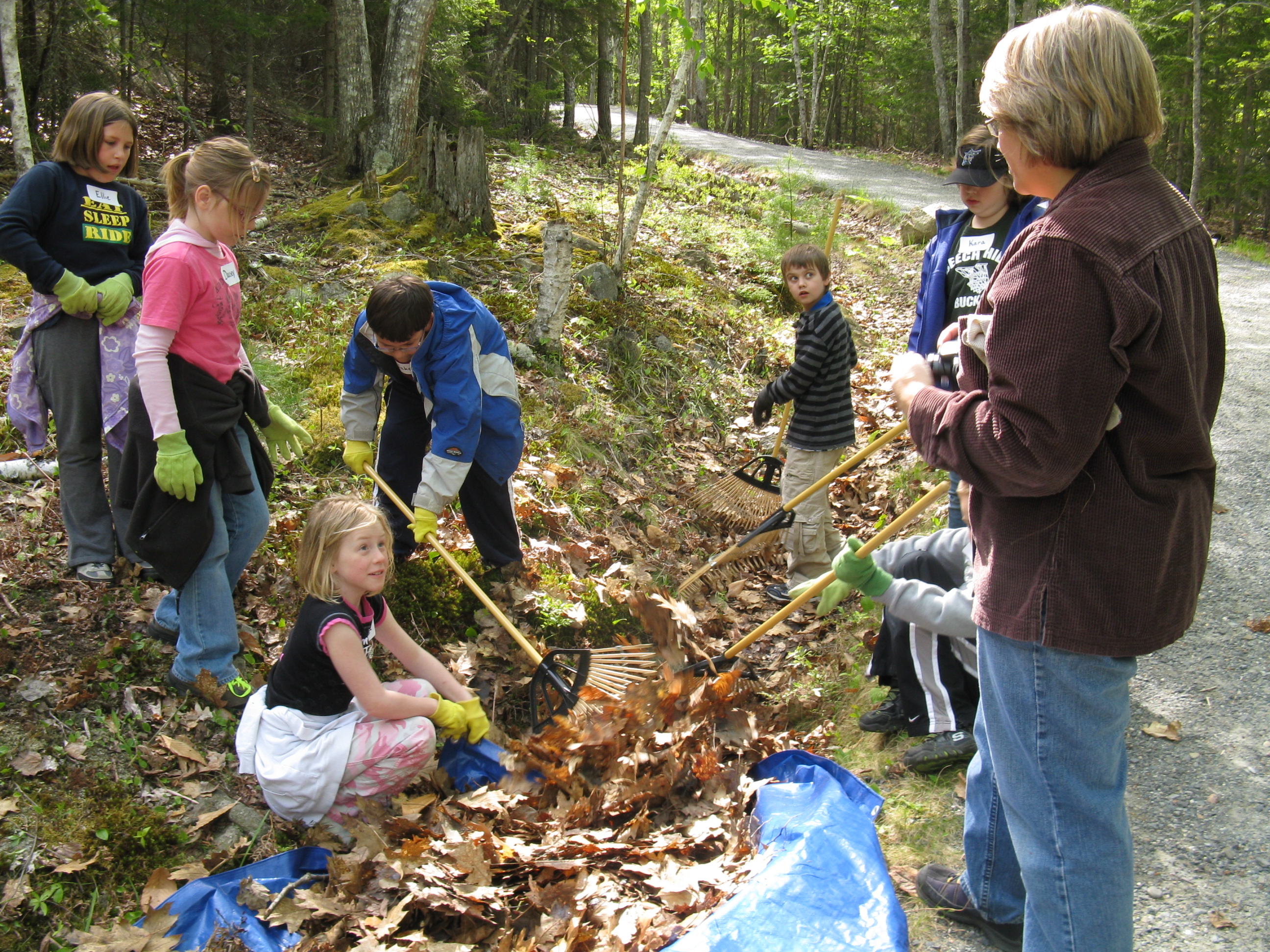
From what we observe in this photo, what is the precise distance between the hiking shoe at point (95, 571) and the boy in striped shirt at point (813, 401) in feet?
11.0

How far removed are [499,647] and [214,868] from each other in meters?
1.54

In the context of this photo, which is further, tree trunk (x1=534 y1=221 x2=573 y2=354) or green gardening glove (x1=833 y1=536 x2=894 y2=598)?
tree trunk (x1=534 y1=221 x2=573 y2=354)

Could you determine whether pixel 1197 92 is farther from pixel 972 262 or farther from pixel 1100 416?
pixel 1100 416

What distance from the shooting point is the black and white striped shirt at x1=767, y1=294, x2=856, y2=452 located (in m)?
4.62

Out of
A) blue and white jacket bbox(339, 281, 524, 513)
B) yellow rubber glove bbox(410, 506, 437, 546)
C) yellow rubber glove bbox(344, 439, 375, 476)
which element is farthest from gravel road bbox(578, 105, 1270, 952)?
yellow rubber glove bbox(344, 439, 375, 476)

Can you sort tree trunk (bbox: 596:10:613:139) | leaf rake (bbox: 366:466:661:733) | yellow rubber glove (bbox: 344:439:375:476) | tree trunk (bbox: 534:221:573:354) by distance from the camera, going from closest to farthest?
leaf rake (bbox: 366:466:661:733) < yellow rubber glove (bbox: 344:439:375:476) < tree trunk (bbox: 534:221:573:354) < tree trunk (bbox: 596:10:613:139)

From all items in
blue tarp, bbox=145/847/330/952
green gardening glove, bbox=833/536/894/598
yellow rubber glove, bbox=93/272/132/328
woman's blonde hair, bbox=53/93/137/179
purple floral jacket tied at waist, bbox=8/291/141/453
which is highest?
woman's blonde hair, bbox=53/93/137/179

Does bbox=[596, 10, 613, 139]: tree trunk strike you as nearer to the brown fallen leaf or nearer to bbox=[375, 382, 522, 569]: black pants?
bbox=[375, 382, 522, 569]: black pants

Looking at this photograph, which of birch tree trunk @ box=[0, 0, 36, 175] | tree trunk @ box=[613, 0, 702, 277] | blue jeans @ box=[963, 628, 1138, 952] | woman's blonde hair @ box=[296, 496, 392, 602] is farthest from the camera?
tree trunk @ box=[613, 0, 702, 277]

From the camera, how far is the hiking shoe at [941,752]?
3.15 metres

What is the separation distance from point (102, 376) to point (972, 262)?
3787 mm

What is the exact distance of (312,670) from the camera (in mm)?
2947

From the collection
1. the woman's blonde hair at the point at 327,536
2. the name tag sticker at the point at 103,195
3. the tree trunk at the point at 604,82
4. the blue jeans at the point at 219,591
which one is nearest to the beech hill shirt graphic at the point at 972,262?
the woman's blonde hair at the point at 327,536

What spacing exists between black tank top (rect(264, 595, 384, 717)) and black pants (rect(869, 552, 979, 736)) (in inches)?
77.7
